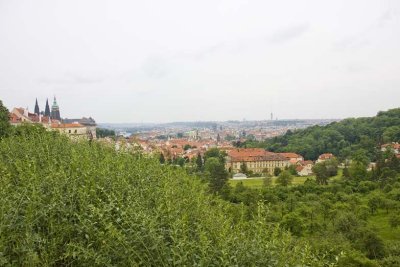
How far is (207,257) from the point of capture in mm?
5012

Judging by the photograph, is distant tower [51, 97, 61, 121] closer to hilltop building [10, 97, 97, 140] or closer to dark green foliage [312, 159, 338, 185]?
hilltop building [10, 97, 97, 140]

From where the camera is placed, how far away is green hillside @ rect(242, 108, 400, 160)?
9056 centimetres

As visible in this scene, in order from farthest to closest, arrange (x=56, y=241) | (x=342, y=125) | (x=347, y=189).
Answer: (x=342, y=125), (x=347, y=189), (x=56, y=241)

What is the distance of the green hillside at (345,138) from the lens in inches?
3565

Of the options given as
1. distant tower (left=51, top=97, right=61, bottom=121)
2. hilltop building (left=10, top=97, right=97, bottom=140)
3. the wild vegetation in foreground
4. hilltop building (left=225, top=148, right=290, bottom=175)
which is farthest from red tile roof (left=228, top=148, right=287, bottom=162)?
the wild vegetation in foreground

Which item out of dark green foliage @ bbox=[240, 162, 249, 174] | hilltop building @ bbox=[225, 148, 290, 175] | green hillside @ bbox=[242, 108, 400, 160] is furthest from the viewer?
green hillside @ bbox=[242, 108, 400, 160]

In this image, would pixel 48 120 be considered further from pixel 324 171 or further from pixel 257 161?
pixel 324 171

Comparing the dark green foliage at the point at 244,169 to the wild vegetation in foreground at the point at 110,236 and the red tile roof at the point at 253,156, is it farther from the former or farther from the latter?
the wild vegetation in foreground at the point at 110,236

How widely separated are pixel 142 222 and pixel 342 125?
116120 millimetres

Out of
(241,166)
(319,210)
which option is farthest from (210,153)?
(319,210)

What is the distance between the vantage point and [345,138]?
104 meters

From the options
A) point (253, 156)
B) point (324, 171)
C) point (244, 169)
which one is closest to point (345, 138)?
point (253, 156)

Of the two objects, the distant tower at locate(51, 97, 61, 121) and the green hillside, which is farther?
the green hillside

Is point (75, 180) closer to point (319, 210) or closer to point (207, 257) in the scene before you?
point (207, 257)
